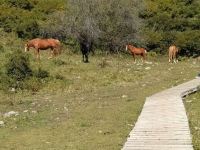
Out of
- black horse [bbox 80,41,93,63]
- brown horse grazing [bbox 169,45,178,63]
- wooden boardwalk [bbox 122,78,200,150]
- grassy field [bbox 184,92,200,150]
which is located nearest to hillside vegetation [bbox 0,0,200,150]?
wooden boardwalk [bbox 122,78,200,150]

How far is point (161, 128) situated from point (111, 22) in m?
30.3

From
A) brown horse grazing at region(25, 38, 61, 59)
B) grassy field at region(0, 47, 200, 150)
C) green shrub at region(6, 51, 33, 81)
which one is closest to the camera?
grassy field at region(0, 47, 200, 150)

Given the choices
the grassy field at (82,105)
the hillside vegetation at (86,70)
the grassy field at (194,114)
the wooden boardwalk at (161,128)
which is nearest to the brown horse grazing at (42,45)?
the hillside vegetation at (86,70)

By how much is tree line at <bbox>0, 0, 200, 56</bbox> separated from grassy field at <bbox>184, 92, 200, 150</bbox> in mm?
17372

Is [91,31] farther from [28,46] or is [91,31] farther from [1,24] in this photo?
[1,24]

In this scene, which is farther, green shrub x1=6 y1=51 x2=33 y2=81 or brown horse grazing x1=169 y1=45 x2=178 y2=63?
brown horse grazing x1=169 y1=45 x2=178 y2=63

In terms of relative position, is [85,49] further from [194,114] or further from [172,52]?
[194,114]

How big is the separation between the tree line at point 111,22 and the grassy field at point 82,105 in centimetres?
887

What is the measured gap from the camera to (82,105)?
60.8ft

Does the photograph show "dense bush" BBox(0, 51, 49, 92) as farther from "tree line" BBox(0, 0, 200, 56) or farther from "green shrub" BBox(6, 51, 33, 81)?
"tree line" BBox(0, 0, 200, 56)

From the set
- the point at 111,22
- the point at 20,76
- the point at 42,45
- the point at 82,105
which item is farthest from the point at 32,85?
the point at 111,22

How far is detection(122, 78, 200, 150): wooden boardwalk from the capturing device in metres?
10.9

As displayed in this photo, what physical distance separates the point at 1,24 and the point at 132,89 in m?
22.7

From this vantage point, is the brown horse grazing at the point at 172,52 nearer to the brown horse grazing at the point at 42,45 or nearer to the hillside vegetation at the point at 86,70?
the hillside vegetation at the point at 86,70
